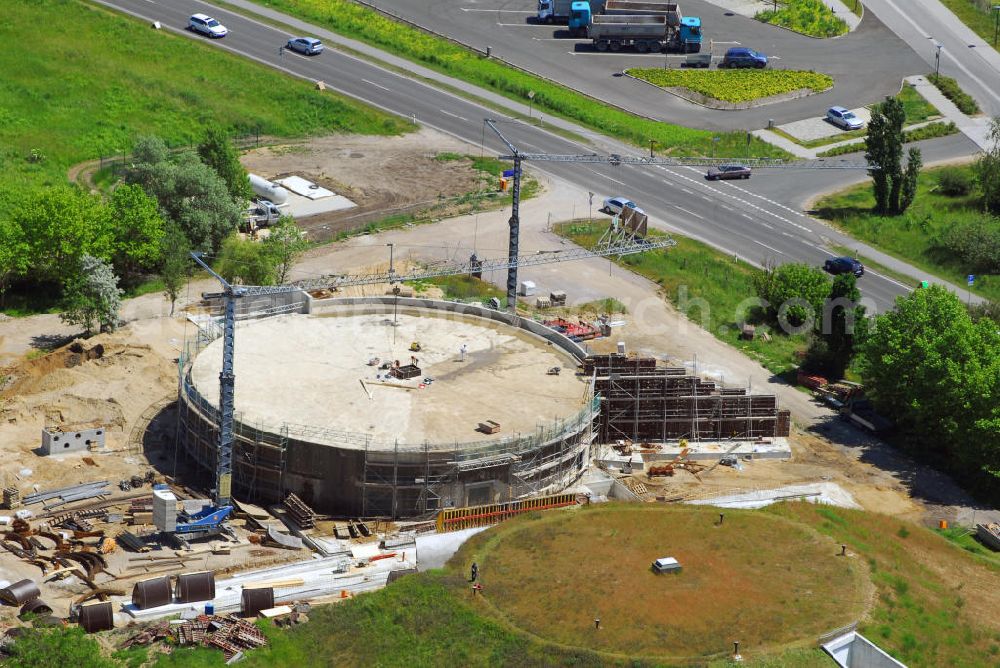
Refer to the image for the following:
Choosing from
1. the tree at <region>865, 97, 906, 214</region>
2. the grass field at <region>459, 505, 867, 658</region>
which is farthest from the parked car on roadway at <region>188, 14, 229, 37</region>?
the grass field at <region>459, 505, 867, 658</region>

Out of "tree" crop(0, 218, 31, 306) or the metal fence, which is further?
the metal fence

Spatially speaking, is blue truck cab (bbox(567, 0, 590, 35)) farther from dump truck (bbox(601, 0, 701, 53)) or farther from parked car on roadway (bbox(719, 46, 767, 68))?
parked car on roadway (bbox(719, 46, 767, 68))

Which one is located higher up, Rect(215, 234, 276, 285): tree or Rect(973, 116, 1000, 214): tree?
Rect(973, 116, 1000, 214): tree

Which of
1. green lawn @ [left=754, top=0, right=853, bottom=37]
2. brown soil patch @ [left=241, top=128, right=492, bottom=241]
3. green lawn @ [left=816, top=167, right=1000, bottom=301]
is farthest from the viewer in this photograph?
green lawn @ [left=754, top=0, right=853, bottom=37]

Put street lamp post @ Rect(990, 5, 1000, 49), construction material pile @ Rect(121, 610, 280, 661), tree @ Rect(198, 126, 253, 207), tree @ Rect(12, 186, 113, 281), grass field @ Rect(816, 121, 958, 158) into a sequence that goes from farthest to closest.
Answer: street lamp post @ Rect(990, 5, 1000, 49), grass field @ Rect(816, 121, 958, 158), tree @ Rect(198, 126, 253, 207), tree @ Rect(12, 186, 113, 281), construction material pile @ Rect(121, 610, 280, 661)

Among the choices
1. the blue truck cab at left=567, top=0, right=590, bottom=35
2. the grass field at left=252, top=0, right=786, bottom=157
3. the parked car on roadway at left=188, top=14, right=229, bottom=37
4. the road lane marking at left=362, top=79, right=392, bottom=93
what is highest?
the blue truck cab at left=567, top=0, right=590, bottom=35

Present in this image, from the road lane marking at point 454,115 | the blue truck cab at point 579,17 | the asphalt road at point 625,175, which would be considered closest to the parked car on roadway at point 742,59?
the blue truck cab at point 579,17
